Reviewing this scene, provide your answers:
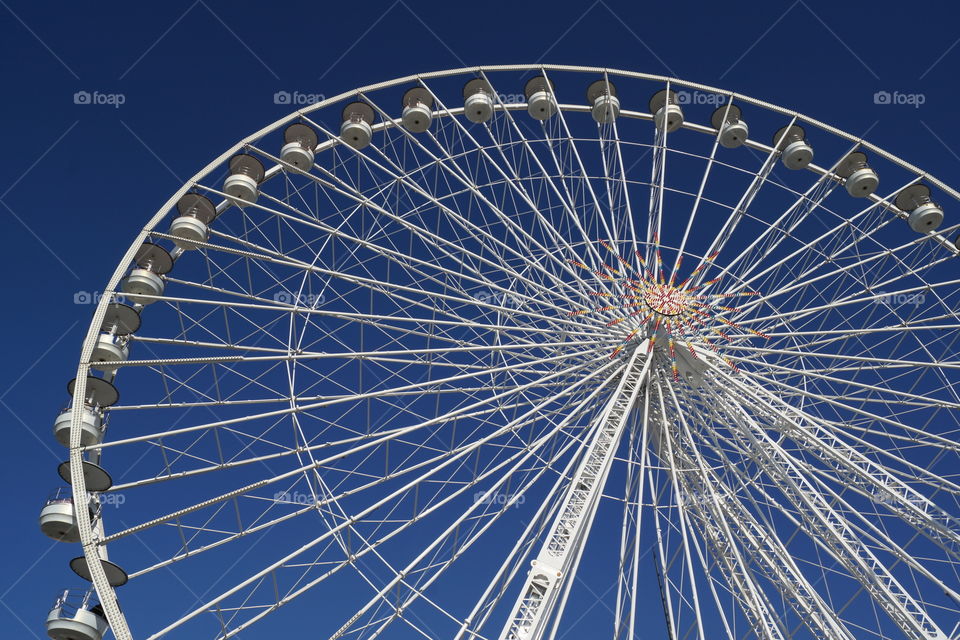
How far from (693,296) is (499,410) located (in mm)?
7189

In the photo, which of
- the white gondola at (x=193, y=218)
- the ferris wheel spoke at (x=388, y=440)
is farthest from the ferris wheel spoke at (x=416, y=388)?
the white gondola at (x=193, y=218)

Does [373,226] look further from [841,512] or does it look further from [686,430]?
[841,512]

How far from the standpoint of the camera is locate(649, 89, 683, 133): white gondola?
30.0m

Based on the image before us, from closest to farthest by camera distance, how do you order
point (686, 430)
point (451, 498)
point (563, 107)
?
1. point (451, 498)
2. point (686, 430)
3. point (563, 107)

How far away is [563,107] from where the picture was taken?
30203 mm

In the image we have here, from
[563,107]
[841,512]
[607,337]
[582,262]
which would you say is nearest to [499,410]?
[607,337]

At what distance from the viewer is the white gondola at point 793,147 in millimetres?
29172

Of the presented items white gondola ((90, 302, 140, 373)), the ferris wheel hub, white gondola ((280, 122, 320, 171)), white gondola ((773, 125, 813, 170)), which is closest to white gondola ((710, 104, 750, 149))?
white gondola ((773, 125, 813, 170))

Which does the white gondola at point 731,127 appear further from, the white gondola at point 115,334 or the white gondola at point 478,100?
the white gondola at point 115,334

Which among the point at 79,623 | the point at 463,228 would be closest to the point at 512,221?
the point at 463,228

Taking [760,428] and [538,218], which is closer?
[760,428]

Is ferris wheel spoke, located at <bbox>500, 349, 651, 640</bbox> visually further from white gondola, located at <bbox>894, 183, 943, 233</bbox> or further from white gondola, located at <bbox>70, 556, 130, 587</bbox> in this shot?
white gondola, located at <bbox>894, 183, 943, 233</bbox>

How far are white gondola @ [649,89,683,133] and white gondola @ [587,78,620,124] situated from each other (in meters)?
1.39

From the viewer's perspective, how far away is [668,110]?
3023 centimetres
